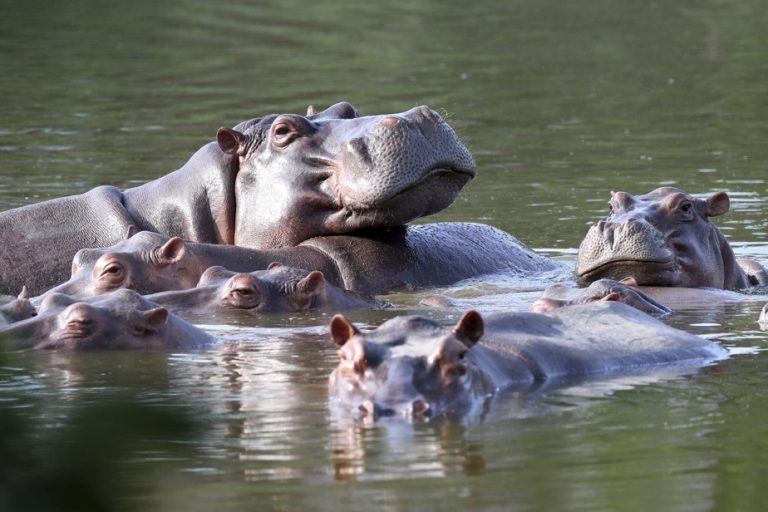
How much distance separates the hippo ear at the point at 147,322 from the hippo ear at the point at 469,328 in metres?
1.82

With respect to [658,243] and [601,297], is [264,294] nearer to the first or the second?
[601,297]

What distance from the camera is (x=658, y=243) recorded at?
758 centimetres

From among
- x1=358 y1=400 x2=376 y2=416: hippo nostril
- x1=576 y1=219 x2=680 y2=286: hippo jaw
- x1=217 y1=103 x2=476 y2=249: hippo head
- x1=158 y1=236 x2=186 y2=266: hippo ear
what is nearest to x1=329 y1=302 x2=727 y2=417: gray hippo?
x1=358 y1=400 x2=376 y2=416: hippo nostril

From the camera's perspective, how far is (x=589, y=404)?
4.46 m

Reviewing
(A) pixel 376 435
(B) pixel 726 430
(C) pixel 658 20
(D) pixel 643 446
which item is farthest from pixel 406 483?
(C) pixel 658 20

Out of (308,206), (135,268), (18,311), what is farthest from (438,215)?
→ (18,311)

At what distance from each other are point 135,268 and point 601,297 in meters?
2.51

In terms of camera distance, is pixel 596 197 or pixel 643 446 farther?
pixel 596 197

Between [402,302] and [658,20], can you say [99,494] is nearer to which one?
[402,302]

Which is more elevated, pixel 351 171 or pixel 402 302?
pixel 351 171

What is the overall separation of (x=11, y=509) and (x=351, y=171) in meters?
6.58

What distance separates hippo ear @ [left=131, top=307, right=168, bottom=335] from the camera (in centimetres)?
588

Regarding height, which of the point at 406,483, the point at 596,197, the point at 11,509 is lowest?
the point at 596,197

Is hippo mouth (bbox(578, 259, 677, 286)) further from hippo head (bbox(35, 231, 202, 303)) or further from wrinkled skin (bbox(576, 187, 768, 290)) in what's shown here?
hippo head (bbox(35, 231, 202, 303))
